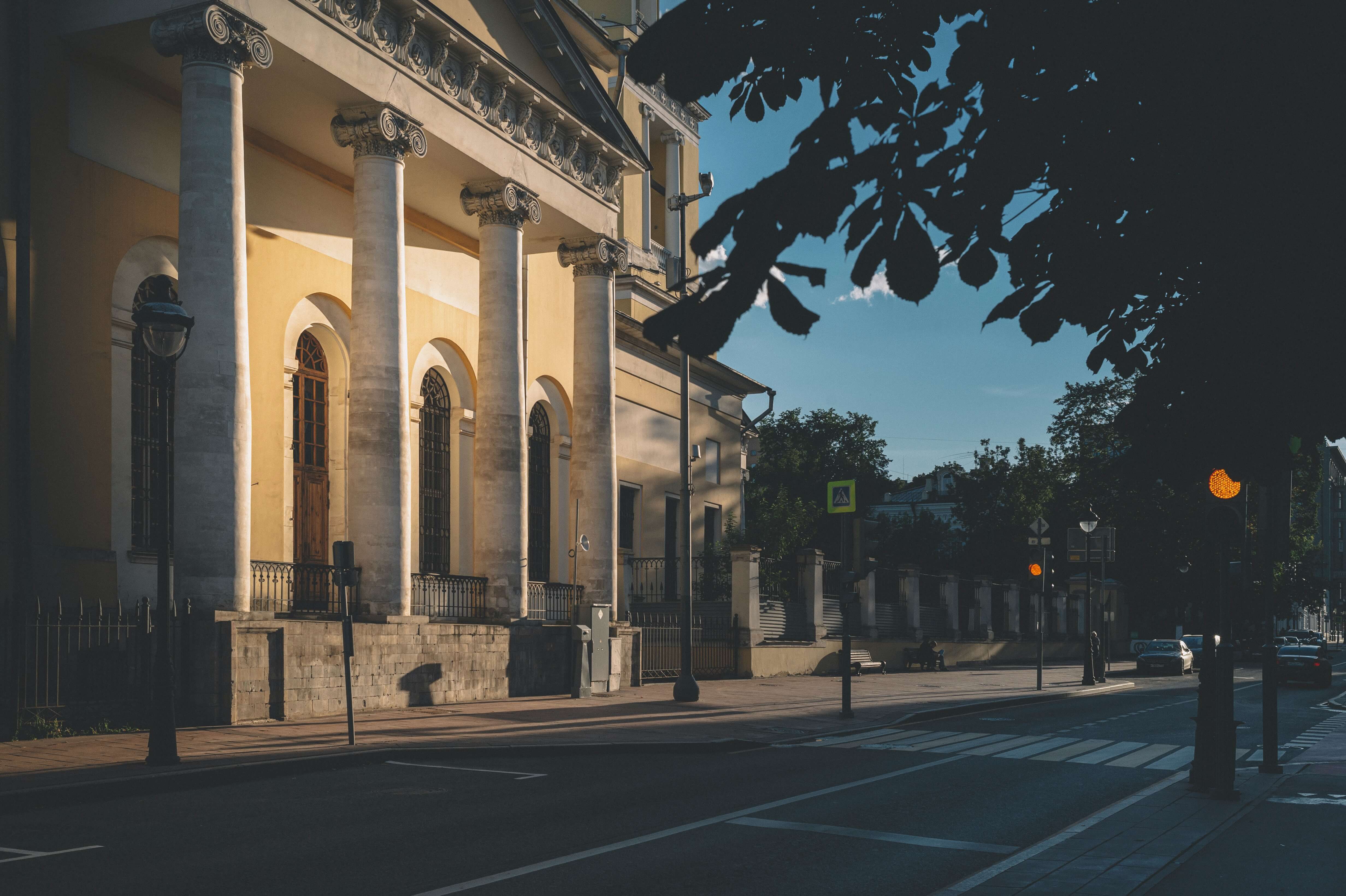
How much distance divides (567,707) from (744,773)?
8857 mm

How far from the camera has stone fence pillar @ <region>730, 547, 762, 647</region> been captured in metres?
32.2

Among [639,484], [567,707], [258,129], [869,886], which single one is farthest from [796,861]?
[639,484]

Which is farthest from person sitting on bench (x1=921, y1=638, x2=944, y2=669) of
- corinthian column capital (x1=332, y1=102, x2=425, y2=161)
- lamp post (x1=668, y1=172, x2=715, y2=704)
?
corinthian column capital (x1=332, y1=102, x2=425, y2=161)

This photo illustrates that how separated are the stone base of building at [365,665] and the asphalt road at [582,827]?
428cm

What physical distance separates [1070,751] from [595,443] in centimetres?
1476

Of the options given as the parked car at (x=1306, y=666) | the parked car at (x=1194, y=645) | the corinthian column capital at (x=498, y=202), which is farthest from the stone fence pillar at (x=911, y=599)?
the corinthian column capital at (x=498, y=202)

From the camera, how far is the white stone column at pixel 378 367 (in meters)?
21.5

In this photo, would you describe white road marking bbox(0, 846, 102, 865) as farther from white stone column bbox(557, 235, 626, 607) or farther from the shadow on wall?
white stone column bbox(557, 235, 626, 607)

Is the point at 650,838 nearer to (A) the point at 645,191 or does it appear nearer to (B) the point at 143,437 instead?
(B) the point at 143,437

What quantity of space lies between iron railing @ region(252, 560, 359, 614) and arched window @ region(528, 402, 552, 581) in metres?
9.19

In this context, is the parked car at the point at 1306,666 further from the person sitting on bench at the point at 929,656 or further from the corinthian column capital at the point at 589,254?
the corinthian column capital at the point at 589,254

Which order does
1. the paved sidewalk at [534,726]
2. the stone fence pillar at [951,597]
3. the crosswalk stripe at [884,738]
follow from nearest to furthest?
1. the paved sidewalk at [534,726]
2. the crosswalk stripe at [884,738]
3. the stone fence pillar at [951,597]

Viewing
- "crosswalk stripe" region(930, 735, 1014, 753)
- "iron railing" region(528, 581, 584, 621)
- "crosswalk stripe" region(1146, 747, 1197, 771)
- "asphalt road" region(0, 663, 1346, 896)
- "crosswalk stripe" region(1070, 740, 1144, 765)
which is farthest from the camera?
"iron railing" region(528, 581, 584, 621)

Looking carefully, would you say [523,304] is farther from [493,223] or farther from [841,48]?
[841,48]
